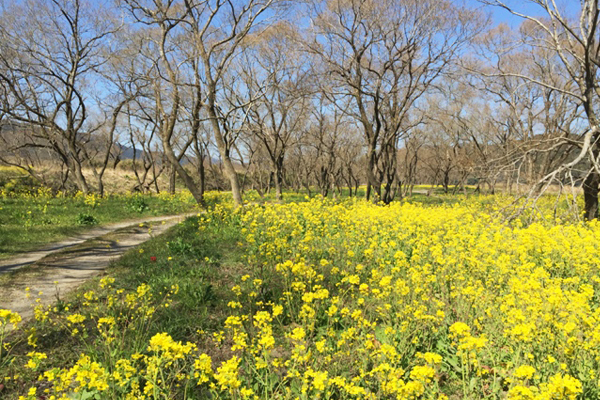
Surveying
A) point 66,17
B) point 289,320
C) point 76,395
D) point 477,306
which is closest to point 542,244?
point 477,306

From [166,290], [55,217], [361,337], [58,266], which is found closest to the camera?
Answer: [361,337]

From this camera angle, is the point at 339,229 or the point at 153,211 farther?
the point at 153,211

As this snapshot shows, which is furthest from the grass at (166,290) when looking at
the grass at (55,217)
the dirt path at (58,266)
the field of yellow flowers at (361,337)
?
the grass at (55,217)

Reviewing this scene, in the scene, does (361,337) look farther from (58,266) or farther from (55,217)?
(55,217)

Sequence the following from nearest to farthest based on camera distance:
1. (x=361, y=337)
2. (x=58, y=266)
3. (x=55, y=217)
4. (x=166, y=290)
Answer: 1. (x=361, y=337)
2. (x=166, y=290)
3. (x=58, y=266)
4. (x=55, y=217)

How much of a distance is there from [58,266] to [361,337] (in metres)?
6.23

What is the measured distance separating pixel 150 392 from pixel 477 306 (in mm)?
3577

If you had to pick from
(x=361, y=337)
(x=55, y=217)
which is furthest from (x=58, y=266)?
(x=361, y=337)

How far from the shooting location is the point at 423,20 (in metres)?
13.5

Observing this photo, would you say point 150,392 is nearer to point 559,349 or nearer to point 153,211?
point 559,349

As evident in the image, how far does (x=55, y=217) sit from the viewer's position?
1048 cm

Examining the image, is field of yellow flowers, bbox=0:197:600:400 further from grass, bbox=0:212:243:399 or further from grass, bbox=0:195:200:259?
grass, bbox=0:195:200:259

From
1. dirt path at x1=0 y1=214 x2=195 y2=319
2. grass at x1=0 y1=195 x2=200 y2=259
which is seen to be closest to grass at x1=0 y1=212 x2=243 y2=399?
dirt path at x1=0 y1=214 x2=195 y2=319

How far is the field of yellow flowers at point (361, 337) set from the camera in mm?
2424
